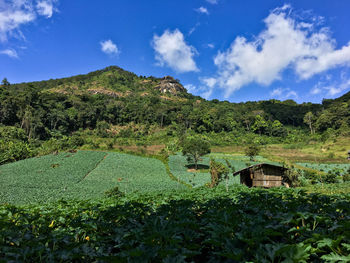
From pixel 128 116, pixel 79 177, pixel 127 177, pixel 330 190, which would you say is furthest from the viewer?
pixel 128 116

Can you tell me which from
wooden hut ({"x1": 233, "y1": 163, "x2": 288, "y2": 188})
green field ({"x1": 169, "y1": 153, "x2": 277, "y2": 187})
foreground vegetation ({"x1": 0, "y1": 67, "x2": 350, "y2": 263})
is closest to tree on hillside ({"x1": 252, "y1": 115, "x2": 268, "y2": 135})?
foreground vegetation ({"x1": 0, "y1": 67, "x2": 350, "y2": 263})

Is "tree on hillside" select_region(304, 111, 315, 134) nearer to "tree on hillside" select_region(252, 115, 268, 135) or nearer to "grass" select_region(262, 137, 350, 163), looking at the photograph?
"tree on hillside" select_region(252, 115, 268, 135)

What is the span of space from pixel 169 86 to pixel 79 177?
119 meters

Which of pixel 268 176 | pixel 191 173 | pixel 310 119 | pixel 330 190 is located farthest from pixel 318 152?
pixel 310 119

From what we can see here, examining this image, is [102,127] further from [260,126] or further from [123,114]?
[260,126]

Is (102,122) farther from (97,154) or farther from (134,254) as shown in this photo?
(134,254)

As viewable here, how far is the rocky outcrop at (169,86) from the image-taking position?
5443 inches

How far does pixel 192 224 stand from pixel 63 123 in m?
75.3

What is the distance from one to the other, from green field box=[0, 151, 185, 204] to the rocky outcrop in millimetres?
101737

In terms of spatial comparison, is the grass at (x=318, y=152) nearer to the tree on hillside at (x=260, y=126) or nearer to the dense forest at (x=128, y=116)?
the dense forest at (x=128, y=116)

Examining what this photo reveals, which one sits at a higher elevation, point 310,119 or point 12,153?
point 310,119

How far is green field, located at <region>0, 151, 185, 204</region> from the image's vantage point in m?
20.7

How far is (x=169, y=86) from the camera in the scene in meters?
140

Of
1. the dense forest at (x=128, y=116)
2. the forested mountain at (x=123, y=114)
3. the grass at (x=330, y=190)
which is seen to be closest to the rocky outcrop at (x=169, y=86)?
the forested mountain at (x=123, y=114)
